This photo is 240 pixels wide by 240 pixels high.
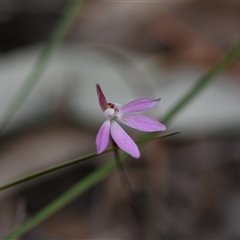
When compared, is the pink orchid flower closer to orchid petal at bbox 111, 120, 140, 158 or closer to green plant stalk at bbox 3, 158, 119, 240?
orchid petal at bbox 111, 120, 140, 158

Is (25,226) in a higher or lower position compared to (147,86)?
lower

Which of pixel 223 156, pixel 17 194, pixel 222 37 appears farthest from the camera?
pixel 222 37

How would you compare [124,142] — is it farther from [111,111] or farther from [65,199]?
[65,199]

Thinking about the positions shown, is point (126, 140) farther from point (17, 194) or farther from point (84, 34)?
point (84, 34)

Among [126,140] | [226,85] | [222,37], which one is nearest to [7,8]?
[222,37]

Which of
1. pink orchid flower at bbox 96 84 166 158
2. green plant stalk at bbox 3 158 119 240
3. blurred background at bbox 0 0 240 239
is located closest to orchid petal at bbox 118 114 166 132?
pink orchid flower at bbox 96 84 166 158

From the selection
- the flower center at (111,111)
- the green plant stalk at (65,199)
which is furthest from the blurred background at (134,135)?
the flower center at (111,111)

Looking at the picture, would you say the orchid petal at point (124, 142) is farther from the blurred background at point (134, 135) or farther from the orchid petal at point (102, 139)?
the blurred background at point (134, 135)
